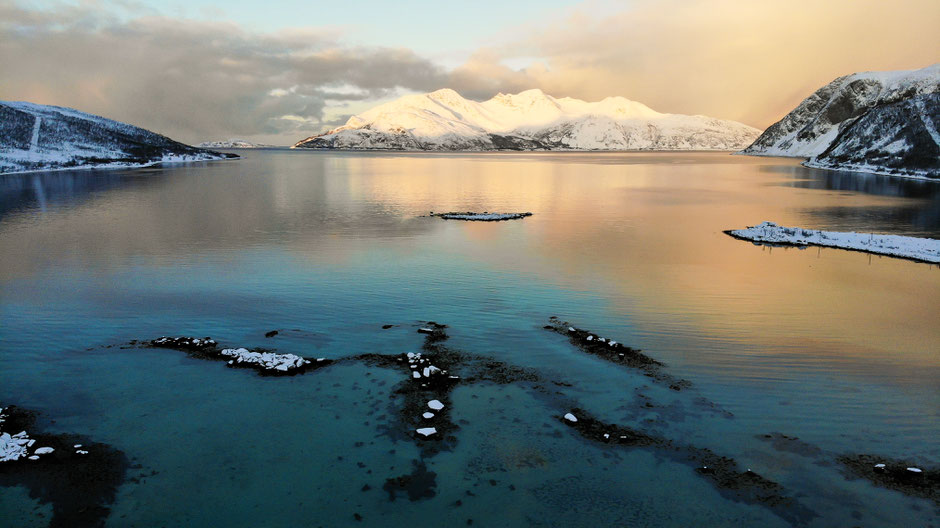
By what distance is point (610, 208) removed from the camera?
81562mm

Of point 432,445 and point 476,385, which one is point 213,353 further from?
point 432,445

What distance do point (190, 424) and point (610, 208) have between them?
234ft

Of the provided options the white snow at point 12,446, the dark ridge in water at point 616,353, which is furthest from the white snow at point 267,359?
the dark ridge in water at point 616,353

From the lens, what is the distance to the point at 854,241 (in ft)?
167

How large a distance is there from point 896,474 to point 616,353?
434 inches

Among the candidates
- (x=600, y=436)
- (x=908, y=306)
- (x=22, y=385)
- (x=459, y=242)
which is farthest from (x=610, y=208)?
(x=22, y=385)

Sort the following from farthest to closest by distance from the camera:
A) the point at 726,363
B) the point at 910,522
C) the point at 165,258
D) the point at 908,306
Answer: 1. the point at 165,258
2. the point at 908,306
3. the point at 726,363
4. the point at 910,522

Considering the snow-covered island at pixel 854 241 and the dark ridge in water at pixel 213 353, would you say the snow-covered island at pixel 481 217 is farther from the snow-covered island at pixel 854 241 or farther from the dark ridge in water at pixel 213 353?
the dark ridge in water at pixel 213 353

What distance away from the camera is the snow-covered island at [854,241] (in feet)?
153

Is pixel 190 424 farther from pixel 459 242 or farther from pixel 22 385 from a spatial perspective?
pixel 459 242

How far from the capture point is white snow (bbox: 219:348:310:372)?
23386 mm

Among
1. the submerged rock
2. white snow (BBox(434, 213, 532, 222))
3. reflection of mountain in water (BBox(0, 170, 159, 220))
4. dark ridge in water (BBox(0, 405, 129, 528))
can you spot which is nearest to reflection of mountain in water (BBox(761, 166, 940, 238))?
white snow (BBox(434, 213, 532, 222))

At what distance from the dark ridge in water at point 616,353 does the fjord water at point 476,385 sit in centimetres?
58

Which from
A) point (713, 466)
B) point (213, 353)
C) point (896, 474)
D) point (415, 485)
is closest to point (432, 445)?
point (415, 485)
